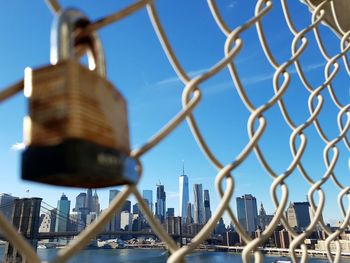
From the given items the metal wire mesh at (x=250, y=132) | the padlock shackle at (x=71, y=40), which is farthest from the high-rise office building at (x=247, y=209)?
the padlock shackle at (x=71, y=40)

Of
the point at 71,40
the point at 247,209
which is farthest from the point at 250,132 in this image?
the point at 247,209

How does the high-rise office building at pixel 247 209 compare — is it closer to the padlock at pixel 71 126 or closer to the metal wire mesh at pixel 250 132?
the metal wire mesh at pixel 250 132

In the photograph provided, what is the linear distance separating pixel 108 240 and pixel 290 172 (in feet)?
103

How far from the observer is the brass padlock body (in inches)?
7.4

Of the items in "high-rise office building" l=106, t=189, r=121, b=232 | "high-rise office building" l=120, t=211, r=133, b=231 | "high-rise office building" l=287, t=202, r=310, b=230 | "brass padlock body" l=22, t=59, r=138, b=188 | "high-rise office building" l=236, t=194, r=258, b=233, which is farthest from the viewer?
"high-rise office building" l=236, t=194, r=258, b=233

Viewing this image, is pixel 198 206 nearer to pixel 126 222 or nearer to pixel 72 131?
pixel 126 222

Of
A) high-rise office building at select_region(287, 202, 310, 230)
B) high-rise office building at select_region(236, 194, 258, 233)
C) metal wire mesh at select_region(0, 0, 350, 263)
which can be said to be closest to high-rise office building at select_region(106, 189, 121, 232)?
metal wire mesh at select_region(0, 0, 350, 263)

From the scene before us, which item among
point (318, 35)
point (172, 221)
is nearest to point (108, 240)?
point (172, 221)

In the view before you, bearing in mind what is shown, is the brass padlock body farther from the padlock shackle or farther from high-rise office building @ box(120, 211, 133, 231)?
high-rise office building @ box(120, 211, 133, 231)

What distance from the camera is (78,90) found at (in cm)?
21

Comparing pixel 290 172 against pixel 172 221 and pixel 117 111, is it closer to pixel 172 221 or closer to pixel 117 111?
pixel 117 111

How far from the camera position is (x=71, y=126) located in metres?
0.19

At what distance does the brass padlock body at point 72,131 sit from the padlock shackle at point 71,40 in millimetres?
27

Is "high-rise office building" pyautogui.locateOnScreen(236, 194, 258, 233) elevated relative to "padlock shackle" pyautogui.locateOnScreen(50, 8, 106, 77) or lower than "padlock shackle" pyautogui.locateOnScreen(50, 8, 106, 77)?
lower
